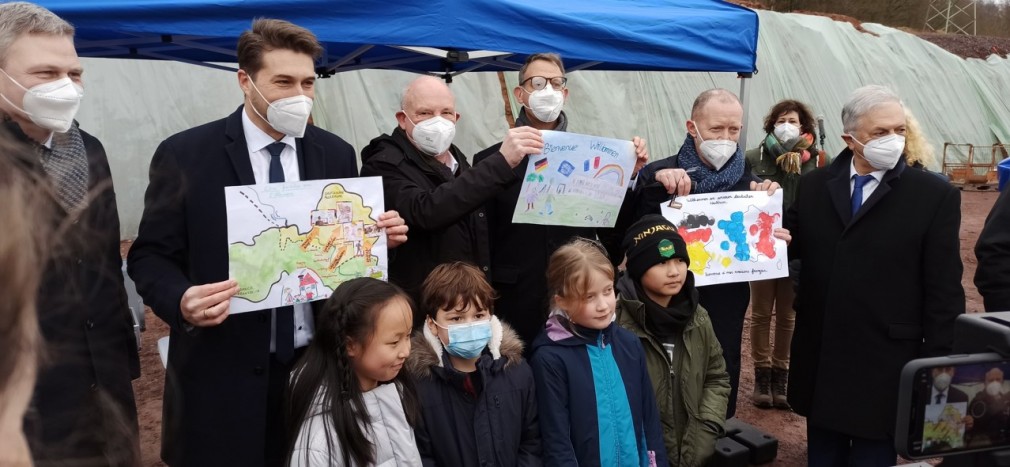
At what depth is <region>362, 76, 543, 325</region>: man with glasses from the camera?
2.67 meters

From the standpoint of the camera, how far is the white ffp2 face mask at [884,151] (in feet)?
9.43

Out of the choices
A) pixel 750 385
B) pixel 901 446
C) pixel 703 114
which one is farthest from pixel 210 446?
pixel 750 385

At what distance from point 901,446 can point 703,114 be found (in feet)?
7.04

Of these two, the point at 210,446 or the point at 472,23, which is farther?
the point at 472,23

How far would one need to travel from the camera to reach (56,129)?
6.64ft

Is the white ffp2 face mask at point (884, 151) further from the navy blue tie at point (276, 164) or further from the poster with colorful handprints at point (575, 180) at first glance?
the navy blue tie at point (276, 164)

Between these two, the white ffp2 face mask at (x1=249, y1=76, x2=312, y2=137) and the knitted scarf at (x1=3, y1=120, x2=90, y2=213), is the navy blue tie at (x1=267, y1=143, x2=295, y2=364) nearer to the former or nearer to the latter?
the white ffp2 face mask at (x1=249, y1=76, x2=312, y2=137)

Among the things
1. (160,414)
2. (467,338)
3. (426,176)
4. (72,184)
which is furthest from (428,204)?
(160,414)

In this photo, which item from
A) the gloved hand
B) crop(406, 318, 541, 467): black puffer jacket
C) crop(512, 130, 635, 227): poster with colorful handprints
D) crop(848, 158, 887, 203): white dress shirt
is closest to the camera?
crop(406, 318, 541, 467): black puffer jacket

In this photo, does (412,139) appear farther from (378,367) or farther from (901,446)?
(901,446)

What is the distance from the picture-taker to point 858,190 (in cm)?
304

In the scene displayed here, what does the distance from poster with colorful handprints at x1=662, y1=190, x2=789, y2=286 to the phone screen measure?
6.02ft

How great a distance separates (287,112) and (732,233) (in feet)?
6.54

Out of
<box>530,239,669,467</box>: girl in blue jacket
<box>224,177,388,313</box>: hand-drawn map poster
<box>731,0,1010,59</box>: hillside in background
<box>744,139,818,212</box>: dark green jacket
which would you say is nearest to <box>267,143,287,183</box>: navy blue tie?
<box>224,177,388,313</box>: hand-drawn map poster
